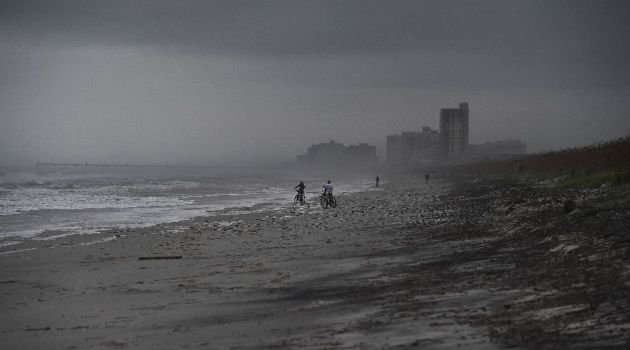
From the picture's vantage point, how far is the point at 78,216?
26859mm

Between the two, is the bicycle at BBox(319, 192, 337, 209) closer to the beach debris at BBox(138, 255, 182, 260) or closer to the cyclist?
the cyclist

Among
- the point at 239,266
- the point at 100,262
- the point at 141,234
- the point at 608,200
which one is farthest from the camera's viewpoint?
the point at 141,234

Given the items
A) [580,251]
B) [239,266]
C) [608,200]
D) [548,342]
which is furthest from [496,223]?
[548,342]

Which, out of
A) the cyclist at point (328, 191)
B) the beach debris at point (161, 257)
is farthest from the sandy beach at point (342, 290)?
the cyclist at point (328, 191)

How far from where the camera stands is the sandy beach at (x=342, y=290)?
20.7 ft

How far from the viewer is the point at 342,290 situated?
9234mm

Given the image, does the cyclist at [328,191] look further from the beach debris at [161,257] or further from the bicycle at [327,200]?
the beach debris at [161,257]

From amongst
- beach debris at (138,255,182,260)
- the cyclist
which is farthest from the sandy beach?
the cyclist

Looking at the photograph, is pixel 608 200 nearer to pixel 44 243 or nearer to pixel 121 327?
pixel 121 327

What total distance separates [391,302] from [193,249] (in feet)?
29.4

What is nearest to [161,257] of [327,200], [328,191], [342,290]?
[342,290]

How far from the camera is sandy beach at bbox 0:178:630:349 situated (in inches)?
249

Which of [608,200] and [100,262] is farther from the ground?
[608,200]

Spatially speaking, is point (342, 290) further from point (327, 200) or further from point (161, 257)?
point (327, 200)
